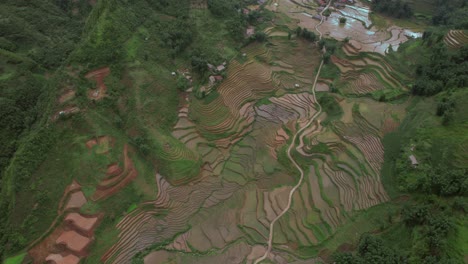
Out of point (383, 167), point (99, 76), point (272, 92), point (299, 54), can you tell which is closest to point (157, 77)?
point (99, 76)

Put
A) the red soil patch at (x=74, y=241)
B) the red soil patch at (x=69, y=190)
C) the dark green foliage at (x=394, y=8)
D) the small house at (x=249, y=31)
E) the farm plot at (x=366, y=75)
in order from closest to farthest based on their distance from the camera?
the red soil patch at (x=74, y=241) → the red soil patch at (x=69, y=190) → the farm plot at (x=366, y=75) → the small house at (x=249, y=31) → the dark green foliage at (x=394, y=8)

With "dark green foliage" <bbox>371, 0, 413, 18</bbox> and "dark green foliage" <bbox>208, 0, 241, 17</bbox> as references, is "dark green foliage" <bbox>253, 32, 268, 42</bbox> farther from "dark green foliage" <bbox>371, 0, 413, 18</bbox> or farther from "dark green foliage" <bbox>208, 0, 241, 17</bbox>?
"dark green foliage" <bbox>371, 0, 413, 18</bbox>

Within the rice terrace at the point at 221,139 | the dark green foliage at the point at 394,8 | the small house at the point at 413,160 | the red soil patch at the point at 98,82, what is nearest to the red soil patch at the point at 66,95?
the rice terrace at the point at 221,139

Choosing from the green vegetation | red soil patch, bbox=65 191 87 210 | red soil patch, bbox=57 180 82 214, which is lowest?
the green vegetation

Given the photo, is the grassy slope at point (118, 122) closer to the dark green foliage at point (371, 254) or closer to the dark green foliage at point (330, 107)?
the dark green foliage at point (330, 107)

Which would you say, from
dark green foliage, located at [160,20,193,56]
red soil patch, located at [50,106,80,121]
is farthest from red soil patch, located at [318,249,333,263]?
dark green foliage, located at [160,20,193,56]

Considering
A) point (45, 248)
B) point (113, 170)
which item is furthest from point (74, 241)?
point (113, 170)

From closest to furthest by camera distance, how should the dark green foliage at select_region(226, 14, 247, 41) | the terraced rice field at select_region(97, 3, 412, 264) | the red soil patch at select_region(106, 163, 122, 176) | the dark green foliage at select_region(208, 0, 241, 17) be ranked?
the terraced rice field at select_region(97, 3, 412, 264) < the red soil patch at select_region(106, 163, 122, 176) < the dark green foliage at select_region(226, 14, 247, 41) < the dark green foliage at select_region(208, 0, 241, 17)

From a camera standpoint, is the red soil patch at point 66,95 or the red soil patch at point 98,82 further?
the red soil patch at point 98,82
